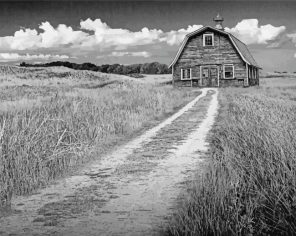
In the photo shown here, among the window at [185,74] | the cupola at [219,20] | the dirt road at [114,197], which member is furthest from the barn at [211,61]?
the dirt road at [114,197]

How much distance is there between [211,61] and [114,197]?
35.3 metres

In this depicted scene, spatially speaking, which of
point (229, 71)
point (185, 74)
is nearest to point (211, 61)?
point (229, 71)

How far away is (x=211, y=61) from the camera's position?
129ft

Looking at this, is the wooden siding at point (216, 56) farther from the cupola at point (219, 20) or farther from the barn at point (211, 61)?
the cupola at point (219, 20)

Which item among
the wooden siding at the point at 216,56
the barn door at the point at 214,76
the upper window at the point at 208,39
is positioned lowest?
the barn door at the point at 214,76

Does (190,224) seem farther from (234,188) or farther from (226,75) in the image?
(226,75)

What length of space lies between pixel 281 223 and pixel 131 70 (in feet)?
387

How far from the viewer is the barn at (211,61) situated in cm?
3894

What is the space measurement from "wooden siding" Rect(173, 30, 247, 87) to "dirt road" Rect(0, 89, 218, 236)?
31688mm

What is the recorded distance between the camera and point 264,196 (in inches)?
160

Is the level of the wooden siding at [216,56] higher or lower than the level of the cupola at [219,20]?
lower

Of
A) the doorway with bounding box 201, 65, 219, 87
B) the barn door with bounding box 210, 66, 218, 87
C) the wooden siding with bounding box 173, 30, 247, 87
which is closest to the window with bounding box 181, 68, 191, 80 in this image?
the wooden siding with bounding box 173, 30, 247, 87

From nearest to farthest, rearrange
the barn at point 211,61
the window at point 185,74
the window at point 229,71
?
1. the barn at point 211,61
2. the window at point 229,71
3. the window at point 185,74

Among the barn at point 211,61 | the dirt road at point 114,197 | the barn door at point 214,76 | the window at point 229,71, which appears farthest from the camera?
the barn door at point 214,76
